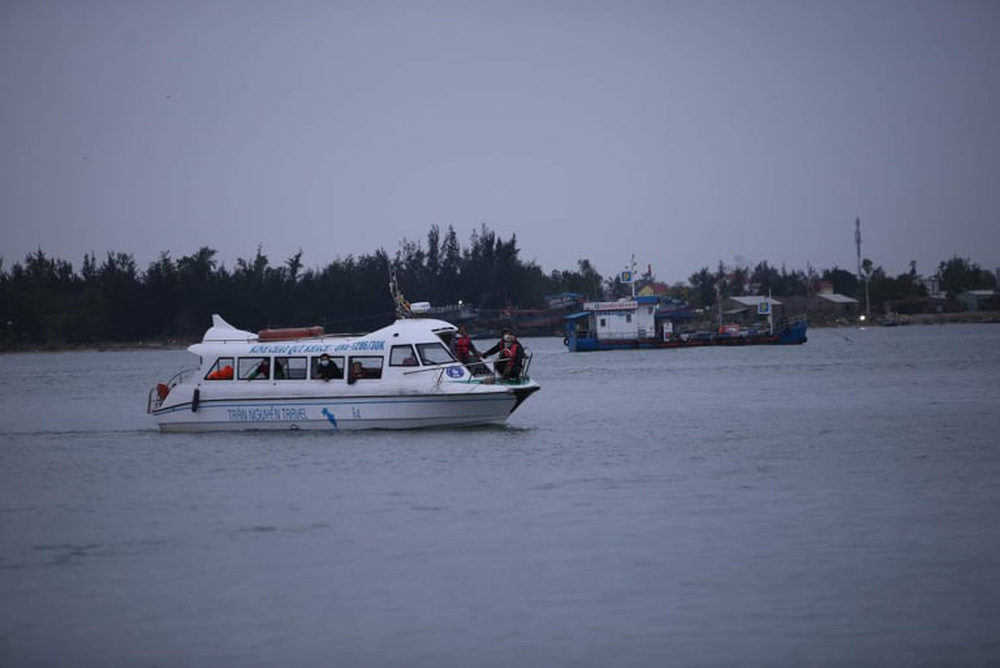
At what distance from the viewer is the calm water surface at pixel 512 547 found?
13797 mm

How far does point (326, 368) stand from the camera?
1252 inches

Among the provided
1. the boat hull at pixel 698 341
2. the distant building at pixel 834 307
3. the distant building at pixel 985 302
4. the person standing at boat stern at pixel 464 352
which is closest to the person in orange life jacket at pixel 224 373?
the person standing at boat stern at pixel 464 352

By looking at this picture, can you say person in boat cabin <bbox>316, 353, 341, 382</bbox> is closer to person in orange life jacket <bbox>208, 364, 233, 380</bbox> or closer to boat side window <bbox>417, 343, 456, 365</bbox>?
boat side window <bbox>417, 343, 456, 365</bbox>

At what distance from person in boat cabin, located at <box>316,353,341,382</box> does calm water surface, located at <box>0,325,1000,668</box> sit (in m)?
1.48

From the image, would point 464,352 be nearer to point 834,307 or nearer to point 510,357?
point 510,357

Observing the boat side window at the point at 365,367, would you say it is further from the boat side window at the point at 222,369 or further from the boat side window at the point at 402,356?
the boat side window at the point at 222,369

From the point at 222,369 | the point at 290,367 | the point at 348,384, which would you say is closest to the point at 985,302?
the point at 348,384

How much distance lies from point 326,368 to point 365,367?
942mm

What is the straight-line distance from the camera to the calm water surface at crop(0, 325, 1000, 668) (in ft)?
45.3

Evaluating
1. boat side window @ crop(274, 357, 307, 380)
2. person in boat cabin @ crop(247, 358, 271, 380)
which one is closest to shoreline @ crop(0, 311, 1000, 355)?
person in boat cabin @ crop(247, 358, 271, 380)

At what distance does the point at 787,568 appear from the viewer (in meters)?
16.5

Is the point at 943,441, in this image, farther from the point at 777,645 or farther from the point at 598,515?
the point at 777,645

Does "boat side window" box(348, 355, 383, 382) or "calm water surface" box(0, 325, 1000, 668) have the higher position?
"boat side window" box(348, 355, 383, 382)

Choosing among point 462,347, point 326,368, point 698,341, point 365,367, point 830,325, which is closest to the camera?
point 326,368
